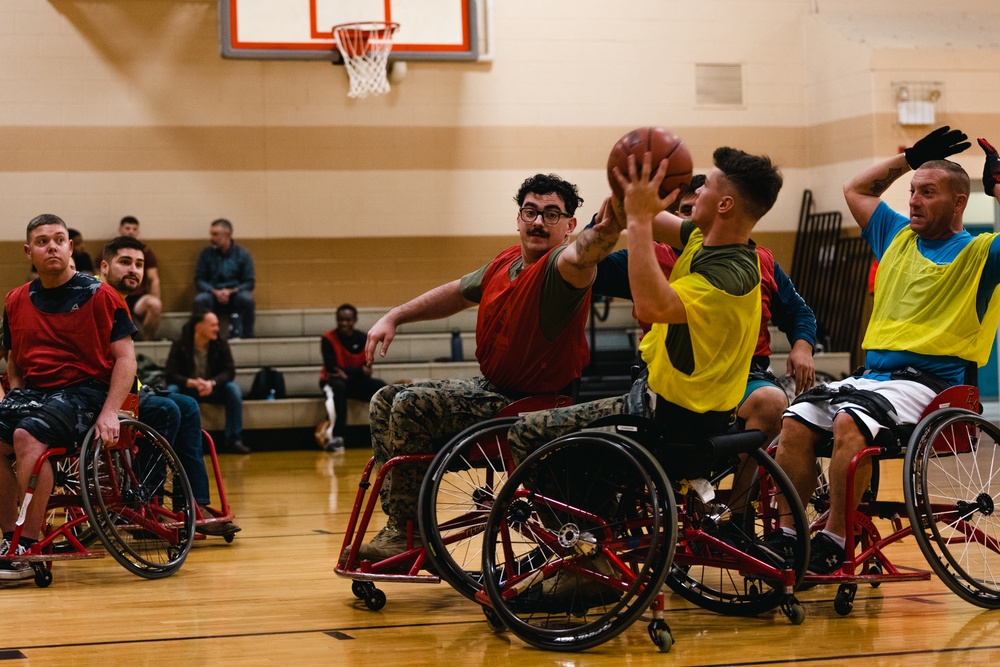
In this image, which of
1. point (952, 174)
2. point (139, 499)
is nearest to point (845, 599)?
point (952, 174)

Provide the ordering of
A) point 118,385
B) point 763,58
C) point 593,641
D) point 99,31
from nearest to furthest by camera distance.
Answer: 1. point 593,641
2. point 118,385
3. point 99,31
4. point 763,58

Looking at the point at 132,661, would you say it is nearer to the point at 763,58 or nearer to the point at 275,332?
the point at 275,332

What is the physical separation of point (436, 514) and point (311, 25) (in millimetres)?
6330

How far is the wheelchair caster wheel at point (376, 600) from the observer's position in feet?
11.0

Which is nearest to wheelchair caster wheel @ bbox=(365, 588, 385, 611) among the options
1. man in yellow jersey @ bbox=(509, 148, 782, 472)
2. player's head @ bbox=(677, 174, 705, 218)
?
man in yellow jersey @ bbox=(509, 148, 782, 472)

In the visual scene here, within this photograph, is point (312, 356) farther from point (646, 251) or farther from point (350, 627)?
point (646, 251)

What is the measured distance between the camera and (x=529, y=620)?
2947mm

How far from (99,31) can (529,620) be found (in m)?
7.88

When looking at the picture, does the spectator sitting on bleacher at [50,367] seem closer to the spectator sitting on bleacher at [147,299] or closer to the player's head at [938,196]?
the player's head at [938,196]

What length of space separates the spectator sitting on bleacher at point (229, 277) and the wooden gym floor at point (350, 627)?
5231mm

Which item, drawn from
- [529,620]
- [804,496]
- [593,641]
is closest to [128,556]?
[529,620]

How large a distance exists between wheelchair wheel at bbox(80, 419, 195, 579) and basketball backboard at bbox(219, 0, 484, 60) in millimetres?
5022

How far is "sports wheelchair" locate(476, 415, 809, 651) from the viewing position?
8.71 feet

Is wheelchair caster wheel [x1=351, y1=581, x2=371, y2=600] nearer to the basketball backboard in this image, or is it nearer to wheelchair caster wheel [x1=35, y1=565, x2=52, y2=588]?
wheelchair caster wheel [x1=35, y1=565, x2=52, y2=588]
